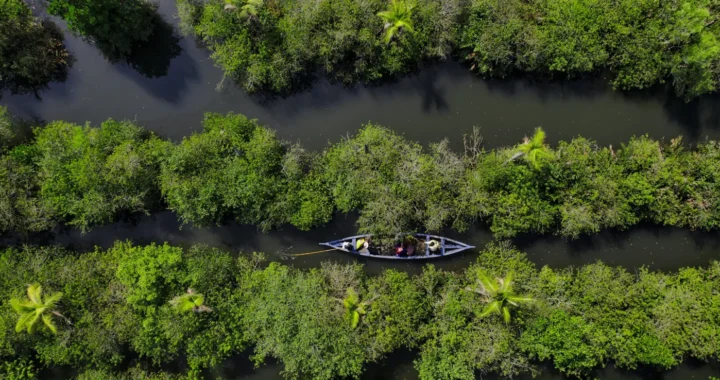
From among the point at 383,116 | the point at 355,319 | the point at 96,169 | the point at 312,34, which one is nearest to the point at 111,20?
the point at 96,169

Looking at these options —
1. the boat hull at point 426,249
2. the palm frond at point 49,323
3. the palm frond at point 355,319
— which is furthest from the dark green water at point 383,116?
the palm frond at point 49,323

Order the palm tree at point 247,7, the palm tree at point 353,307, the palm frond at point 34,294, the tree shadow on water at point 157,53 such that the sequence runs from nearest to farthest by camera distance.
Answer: the palm frond at point 34,294
the palm tree at point 353,307
the palm tree at point 247,7
the tree shadow on water at point 157,53

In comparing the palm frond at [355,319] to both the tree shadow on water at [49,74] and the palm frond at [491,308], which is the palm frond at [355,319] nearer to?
the palm frond at [491,308]

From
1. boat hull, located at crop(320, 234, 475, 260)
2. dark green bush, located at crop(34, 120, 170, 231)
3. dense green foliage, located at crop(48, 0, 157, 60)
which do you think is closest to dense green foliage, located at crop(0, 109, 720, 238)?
dark green bush, located at crop(34, 120, 170, 231)

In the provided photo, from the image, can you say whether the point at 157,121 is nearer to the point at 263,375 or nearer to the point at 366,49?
the point at 366,49

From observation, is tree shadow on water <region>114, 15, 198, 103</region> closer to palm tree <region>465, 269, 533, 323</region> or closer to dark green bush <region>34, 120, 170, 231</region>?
dark green bush <region>34, 120, 170, 231</region>

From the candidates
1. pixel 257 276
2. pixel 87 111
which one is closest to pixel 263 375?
pixel 257 276
